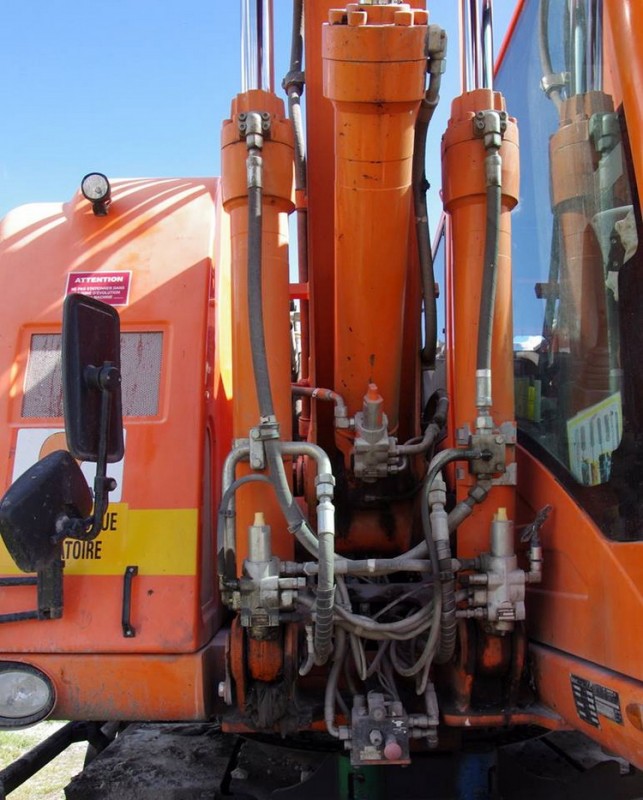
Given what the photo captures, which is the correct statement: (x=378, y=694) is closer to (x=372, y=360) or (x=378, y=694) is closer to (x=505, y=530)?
(x=505, y=530)

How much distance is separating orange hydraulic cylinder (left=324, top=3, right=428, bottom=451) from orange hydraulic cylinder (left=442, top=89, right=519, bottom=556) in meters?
0.20

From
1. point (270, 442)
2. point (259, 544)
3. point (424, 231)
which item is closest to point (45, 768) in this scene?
point (259, 544)

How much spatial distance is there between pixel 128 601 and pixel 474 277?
1.35 m

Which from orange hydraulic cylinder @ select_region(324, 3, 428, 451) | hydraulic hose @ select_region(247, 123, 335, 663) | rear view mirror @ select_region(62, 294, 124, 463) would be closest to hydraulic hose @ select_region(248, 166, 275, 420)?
hydraulic hose @ select_region(247, 123, 335, 663)

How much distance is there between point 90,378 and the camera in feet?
5.78

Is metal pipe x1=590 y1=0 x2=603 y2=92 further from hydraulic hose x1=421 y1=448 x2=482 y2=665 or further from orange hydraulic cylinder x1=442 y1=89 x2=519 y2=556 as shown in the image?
hydraulic hose x1=421 y1=448 x2=482 y2=665

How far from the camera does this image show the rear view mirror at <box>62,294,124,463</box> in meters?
1.73

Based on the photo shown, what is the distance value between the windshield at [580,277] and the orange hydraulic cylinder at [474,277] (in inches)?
5.1

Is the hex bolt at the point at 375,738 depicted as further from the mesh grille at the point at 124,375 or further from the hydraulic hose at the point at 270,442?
the mesh grille at the point at 124,375

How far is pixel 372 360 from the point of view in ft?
6.99

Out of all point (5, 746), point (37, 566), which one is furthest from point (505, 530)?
point (5, 746)

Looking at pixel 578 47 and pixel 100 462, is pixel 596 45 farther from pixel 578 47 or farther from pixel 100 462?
pixel 100 462

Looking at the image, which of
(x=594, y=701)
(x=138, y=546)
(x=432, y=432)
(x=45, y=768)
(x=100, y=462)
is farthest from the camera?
(x=45, y=768)

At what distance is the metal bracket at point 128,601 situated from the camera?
6.73ft
